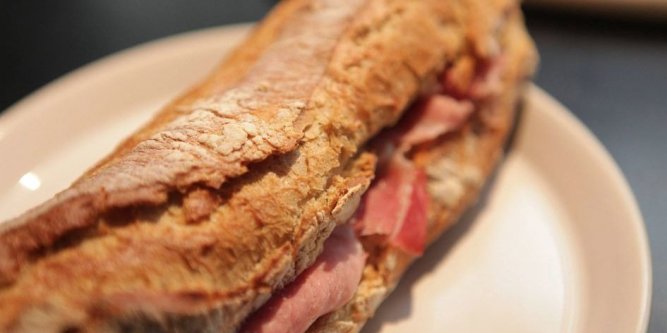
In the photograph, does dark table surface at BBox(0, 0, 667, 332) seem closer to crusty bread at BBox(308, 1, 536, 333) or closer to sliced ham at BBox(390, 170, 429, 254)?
crusty bread at BBox(308, 1, 536, 333)

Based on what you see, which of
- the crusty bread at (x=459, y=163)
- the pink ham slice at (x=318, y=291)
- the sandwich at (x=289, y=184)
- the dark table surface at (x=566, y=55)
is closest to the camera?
the sandwich at (x=289, y=184)

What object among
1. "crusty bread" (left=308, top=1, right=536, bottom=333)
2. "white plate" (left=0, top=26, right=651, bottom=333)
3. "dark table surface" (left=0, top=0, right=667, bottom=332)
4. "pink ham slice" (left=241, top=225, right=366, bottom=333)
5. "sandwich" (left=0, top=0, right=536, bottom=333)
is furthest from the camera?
"dark table surface" (left=0, top=0, right=667, bottom=332)

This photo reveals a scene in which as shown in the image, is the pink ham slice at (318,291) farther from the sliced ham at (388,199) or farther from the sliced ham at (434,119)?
the sliced ham at (434,119)

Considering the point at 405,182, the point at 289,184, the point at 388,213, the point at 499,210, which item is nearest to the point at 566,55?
the point at 499,210

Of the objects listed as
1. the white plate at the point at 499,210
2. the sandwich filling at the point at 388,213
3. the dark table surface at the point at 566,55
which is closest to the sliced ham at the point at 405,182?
the sandwich filling at the point at 388,213

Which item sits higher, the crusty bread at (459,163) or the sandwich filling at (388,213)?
the sandwich filling at (388,213)

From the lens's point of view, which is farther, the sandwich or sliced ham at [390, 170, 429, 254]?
sliced ham at [390, 170, 429, 254]

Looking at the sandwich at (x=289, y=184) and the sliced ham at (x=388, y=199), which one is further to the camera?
the sliced ham at (x=388, y=199)

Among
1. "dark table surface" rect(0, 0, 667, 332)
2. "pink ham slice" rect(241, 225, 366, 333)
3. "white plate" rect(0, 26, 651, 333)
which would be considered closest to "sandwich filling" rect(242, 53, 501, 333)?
"pink ham slice" rect(241, 225, 366, 333)
